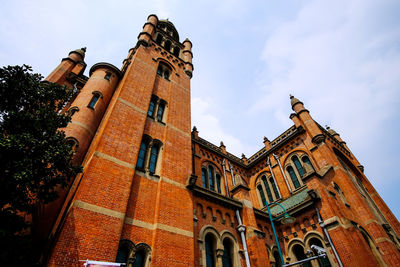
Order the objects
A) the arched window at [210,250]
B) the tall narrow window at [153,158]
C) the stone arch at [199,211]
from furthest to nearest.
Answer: the tall narrow window at [153,158] < the stone arch at [199,211] < the arched window at [210,250]

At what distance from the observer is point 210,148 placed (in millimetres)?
19234

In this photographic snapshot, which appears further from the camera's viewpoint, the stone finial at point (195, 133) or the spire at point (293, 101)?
the spire at point (293, 101)

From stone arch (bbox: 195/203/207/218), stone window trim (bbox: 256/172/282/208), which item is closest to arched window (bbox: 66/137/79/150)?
stone arch (bbox: 195/203/207/218)

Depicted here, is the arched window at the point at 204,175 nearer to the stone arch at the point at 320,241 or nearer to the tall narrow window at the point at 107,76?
the stone arch at the point at 320,241

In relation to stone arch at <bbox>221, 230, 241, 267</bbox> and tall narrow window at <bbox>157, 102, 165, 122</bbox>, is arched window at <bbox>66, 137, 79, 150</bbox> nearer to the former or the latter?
tall narrow window at <bbox>157, 102, 165, 122</bbox>

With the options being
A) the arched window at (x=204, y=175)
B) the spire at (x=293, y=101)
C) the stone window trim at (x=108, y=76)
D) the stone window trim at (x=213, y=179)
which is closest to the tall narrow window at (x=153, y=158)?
the stone window trim at (x=213, y=179)

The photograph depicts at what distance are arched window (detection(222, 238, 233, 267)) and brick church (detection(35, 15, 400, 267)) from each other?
0.05m

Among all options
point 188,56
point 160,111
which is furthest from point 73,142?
point 188,56

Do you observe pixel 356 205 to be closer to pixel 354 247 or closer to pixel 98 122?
pixel 354 247

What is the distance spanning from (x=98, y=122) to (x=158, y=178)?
5.56 metres

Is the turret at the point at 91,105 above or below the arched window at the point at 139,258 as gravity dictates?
above

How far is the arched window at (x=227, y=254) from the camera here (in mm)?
10580

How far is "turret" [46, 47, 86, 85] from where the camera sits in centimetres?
1617

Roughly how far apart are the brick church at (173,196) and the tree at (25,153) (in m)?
1.15
